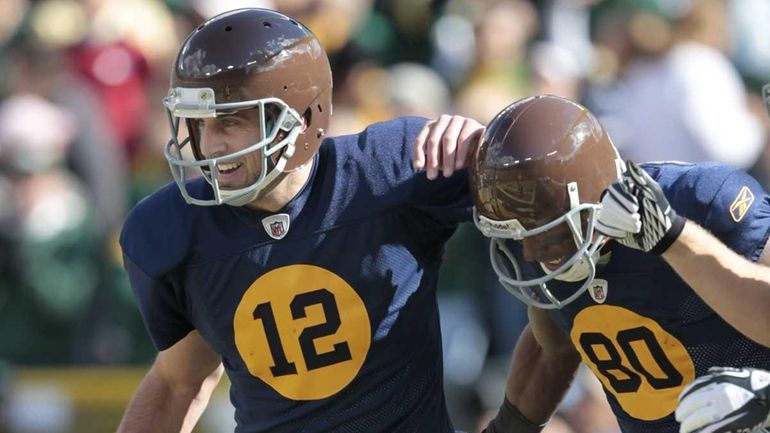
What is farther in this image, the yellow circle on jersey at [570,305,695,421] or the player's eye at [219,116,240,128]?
the player's eye at [219,116,240,128]

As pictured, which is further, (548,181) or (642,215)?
(548,181)

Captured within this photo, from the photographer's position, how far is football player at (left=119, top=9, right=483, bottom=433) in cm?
379

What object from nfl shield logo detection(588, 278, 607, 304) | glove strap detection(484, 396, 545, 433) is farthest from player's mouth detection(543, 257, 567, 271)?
glove strap detection(484, 396, 545, 433)

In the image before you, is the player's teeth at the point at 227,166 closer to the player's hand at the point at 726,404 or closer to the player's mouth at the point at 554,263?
the player's mouth at the point at 554,263

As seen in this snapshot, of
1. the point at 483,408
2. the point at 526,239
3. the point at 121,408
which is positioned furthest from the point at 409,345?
the point at 121,408

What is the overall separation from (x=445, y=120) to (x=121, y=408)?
11.4 feet

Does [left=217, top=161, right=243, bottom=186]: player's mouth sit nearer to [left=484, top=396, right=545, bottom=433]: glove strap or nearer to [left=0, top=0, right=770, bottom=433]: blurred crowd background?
[left=484, top=396, right=545, bottom=433]: glove strap

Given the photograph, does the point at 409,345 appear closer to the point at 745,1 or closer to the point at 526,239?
the point at 526,239

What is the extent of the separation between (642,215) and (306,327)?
1.02 meters

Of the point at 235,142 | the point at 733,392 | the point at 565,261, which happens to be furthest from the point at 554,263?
the point at 235,142

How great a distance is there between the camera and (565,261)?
3.55 metres

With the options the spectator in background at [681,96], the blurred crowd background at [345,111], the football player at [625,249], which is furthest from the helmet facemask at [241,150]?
the spectator in background at [681,96]

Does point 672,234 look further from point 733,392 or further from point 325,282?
point 325,282

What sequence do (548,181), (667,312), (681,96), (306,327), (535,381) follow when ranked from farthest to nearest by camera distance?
(681,96), (535,381), (306,327), (667,312), (548,181)
